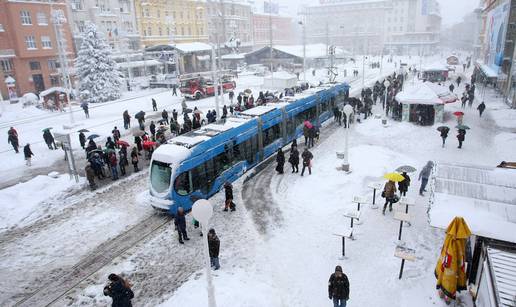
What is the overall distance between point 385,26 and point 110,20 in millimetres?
102933

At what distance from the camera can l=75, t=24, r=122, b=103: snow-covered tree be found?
137ft

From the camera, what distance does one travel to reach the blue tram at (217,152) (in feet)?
43.9

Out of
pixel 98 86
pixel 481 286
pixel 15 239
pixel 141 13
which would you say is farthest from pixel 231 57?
pixel 481 286

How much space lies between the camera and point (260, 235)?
12.6m

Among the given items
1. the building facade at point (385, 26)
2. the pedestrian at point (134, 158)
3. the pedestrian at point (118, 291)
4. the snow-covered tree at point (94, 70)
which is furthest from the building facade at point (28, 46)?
the building facade at point (385, 26)

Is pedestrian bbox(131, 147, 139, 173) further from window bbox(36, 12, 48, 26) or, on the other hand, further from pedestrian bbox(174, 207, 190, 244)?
window bbox(36, 12, 48, 26)

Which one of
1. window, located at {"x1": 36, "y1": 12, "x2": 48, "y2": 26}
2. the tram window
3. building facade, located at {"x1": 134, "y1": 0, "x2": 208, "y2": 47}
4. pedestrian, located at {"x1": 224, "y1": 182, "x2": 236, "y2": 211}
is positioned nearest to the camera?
the tram window

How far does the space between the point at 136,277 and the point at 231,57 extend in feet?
204

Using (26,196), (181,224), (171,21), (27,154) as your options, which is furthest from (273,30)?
(181,224)

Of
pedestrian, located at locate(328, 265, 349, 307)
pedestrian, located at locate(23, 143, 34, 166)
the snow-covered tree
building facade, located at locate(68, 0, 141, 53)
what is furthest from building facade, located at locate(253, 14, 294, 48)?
pedestrian, located at locate(328, 265, 349, 307)

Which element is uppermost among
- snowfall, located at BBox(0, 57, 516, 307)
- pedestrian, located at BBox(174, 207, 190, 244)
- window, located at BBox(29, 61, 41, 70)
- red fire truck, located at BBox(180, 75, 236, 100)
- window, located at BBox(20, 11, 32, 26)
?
window, located at BBox(20, 11, 32, 26)

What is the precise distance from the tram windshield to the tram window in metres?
0.36

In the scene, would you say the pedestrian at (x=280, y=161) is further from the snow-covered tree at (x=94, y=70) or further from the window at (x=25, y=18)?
the window at (x=25, y=18)

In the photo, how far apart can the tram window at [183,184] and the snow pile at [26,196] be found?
697 centimetres
